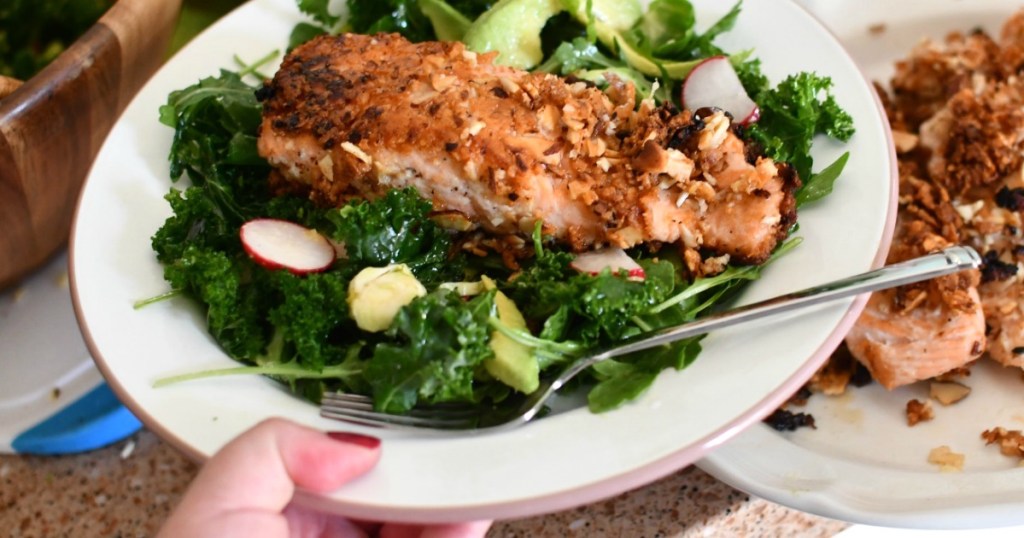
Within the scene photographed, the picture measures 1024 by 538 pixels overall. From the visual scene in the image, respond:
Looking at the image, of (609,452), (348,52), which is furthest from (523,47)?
(609,452)

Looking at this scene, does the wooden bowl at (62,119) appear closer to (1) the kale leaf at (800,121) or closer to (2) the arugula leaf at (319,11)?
(2) the arugula leaf at (319,11)

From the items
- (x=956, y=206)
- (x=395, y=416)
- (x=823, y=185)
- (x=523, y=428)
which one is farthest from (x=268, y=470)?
(x=956, y=206)

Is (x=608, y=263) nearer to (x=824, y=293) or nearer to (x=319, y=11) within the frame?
(x=824, y=293)

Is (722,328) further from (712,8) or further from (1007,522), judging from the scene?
(712,8)

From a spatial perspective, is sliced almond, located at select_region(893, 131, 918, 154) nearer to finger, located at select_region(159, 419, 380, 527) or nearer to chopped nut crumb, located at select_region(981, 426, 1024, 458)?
chopped nut crumb, located at select_region(981, 426, 1024, 458)

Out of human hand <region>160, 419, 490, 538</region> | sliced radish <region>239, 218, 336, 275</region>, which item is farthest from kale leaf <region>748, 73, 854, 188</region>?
human hand <region>160, 419, 490, 538</region>
